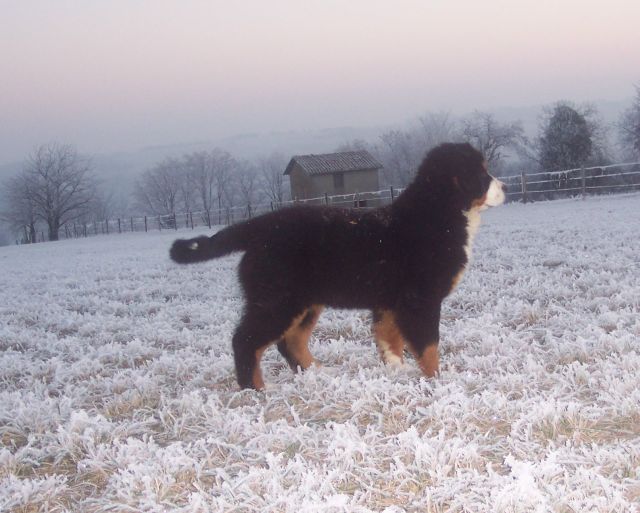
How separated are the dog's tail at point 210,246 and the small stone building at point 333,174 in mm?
38391

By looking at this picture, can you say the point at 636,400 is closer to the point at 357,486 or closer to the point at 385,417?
the point at 385,417

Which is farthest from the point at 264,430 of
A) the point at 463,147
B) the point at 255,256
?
the point at 463,147

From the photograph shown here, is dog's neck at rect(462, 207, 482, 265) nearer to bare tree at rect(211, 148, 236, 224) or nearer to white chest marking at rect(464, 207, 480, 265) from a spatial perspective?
white chest marking at rect(464, 207, 480, 265)

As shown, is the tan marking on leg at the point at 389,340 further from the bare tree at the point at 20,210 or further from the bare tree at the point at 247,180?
the bare tree at the point at 247,180

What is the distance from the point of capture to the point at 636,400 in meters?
3.00

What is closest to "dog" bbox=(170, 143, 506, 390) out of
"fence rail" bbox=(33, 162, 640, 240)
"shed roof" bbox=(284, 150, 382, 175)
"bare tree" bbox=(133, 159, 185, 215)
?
"fence rail" bbox=(33, 162, 640, 240)

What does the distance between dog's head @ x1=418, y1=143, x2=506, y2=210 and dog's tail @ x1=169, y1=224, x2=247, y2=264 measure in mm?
1257

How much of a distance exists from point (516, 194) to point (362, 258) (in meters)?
26.3

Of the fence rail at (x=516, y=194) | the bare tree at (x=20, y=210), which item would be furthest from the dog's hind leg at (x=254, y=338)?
the bare tree at (x=20, y=210)

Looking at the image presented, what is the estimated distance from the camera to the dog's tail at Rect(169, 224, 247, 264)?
368 centimetres

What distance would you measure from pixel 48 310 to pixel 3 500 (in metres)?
5.14

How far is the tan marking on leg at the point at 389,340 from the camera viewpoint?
397 cm

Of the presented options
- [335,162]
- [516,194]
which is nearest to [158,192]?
[335,162]

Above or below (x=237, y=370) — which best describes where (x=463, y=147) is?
above
